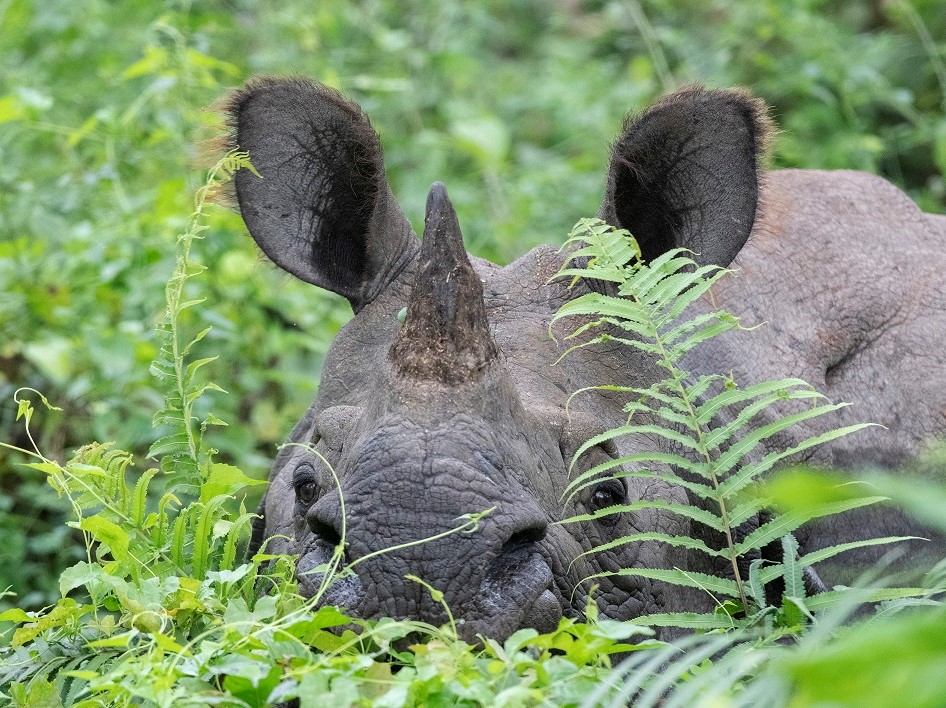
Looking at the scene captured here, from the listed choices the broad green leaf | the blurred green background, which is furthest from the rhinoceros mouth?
the blurred green background

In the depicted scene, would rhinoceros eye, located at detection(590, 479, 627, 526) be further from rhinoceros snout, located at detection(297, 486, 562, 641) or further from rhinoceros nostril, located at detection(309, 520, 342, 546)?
rhinoceros nostril, located at detection(309, 520, 342, 546)

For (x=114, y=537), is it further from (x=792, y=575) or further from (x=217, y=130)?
(x=792, y=575)

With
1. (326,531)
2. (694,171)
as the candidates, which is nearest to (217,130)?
(694,171)

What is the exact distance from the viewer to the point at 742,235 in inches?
177

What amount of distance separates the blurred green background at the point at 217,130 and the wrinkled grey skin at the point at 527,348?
0.31 m

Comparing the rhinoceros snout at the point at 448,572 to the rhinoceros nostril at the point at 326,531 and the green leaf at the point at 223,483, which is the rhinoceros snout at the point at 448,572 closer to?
the rhinoceros nostril at the point at 326,531

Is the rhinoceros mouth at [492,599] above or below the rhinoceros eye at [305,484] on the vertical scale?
below

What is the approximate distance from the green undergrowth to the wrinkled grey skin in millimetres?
136

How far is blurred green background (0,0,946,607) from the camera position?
6.47 m

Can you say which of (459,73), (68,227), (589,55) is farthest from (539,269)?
(589,55)

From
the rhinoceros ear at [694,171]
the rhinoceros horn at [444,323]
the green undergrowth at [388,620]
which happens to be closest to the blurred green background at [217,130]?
the rhinoceros ear at [694,171]

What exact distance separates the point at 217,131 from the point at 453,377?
1678 millimetres

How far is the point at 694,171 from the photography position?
4.49 m

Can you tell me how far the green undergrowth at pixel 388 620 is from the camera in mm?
2738
